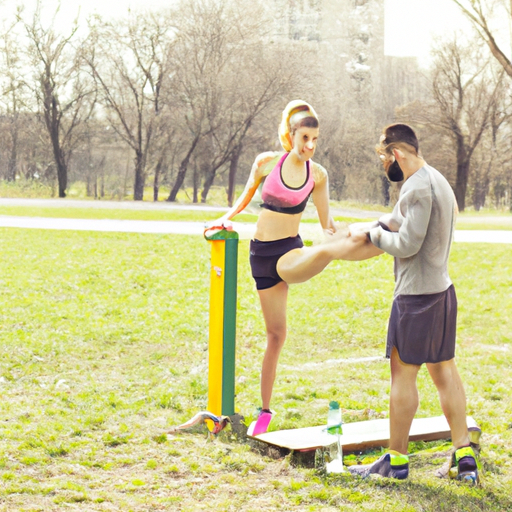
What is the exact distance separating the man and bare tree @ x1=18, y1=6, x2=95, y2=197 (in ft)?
64.6

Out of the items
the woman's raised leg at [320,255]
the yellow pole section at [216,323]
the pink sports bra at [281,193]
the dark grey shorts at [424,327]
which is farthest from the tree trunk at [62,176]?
the dark grey shorts at [424,327]

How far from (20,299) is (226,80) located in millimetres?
14695

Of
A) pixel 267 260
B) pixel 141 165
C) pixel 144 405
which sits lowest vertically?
pixel 144 405

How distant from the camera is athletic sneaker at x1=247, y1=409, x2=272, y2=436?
4.04 meters

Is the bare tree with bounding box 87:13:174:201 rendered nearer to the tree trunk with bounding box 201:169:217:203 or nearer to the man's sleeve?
the tree trunk with bounding box 201:169:217:203

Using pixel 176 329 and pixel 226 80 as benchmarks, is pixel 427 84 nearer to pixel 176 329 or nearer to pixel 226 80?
pixel 226 80

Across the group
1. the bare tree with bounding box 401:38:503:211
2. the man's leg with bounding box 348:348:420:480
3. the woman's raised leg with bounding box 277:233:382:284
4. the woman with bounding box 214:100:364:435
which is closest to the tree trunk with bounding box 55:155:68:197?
the bare tree with bounding box 401:38:503:211

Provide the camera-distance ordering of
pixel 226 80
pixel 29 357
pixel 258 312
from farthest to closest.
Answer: pixel 226 80, pixel 258 312, pixel 29 357

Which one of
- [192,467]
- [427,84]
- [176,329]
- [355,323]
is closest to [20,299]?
[176,329]

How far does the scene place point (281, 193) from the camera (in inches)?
149

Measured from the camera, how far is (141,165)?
72.8ft

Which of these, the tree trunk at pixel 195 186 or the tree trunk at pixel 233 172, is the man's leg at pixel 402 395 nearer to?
the tree trunk at pixel 233 172

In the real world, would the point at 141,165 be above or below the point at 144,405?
above

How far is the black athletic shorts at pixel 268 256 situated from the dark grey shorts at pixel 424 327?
74 centimetres
